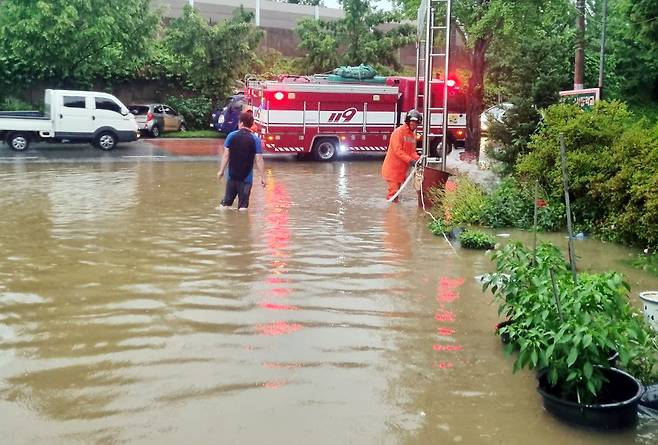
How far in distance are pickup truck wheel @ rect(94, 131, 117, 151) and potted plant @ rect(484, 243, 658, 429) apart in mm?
20444

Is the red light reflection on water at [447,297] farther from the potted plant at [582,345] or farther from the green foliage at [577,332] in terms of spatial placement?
the potted plant at [582,345]

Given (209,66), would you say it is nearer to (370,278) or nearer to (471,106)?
(471,106)

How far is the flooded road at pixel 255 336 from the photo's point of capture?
14.3ft

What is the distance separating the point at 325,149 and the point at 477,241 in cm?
1320

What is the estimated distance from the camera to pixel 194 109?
102 ft

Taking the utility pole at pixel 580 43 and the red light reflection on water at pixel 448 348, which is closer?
the red light reflection on water at pixel 448 348

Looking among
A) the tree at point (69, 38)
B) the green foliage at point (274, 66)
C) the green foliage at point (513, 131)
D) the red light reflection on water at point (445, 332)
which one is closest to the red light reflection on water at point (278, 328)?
the red light reflection on water at point (445, 332)

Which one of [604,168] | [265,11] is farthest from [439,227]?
[265,11]

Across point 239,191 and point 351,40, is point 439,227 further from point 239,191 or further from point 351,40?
point 351,40

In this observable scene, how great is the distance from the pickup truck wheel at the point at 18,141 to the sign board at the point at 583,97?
52.4 feet

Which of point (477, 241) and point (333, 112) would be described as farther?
point (333, 112)

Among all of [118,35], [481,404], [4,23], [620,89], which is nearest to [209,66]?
[118,35]

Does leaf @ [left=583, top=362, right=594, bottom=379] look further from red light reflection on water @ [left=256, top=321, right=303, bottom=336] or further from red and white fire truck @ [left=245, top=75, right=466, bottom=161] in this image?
red and white fire truck @ [left=245, top=75, right=466, bottom=161]

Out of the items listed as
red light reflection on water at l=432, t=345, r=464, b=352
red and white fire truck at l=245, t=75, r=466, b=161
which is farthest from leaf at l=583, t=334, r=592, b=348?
red and white fire truck at l=245, t=75, r=466, b=161
